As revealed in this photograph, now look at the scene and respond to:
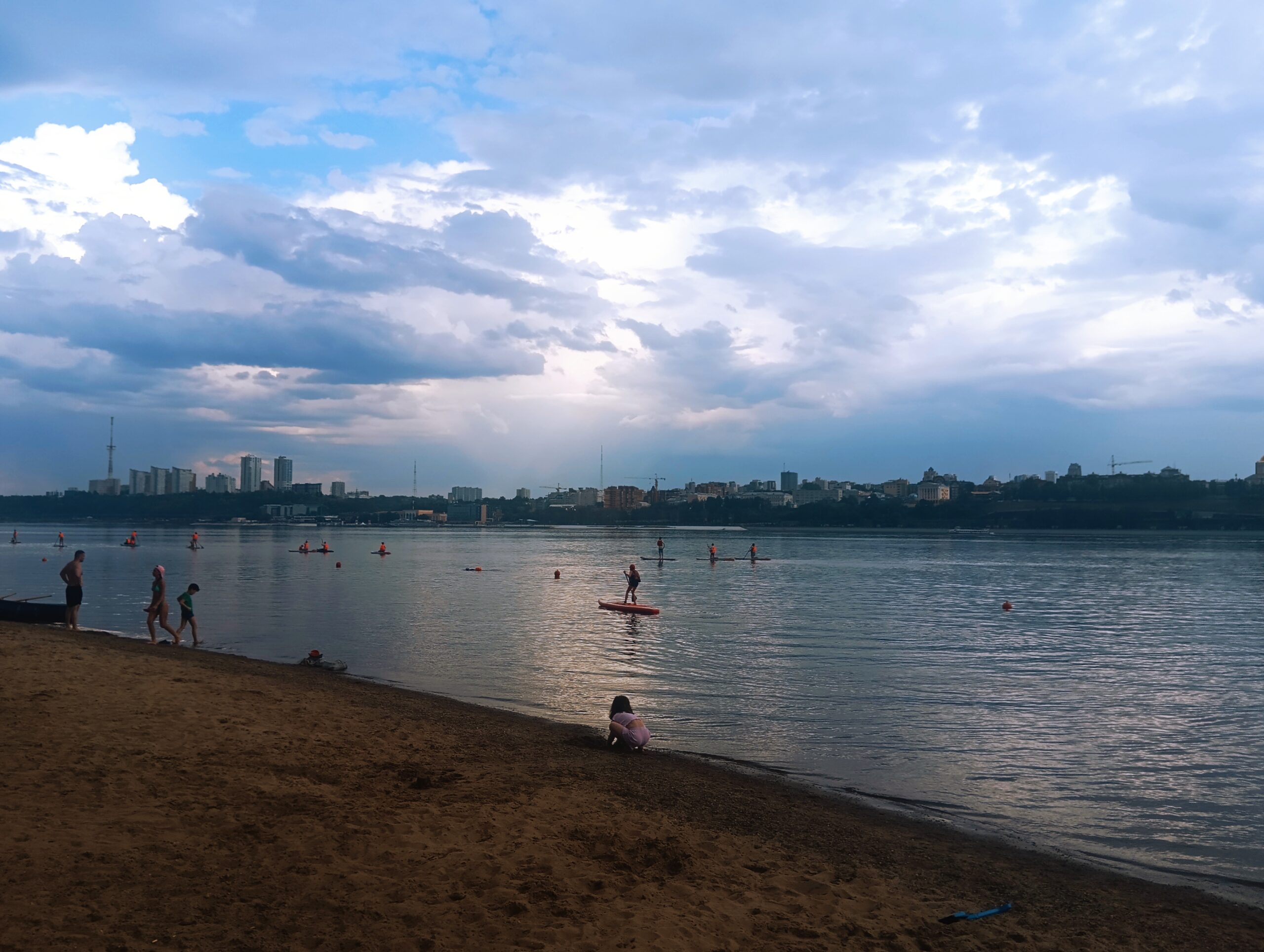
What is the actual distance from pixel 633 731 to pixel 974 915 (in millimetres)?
5156

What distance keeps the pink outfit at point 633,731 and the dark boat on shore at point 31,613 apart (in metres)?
16.2

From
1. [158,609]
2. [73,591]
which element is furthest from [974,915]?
[73,591]

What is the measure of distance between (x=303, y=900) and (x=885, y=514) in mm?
202761

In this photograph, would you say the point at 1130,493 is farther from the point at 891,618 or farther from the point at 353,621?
the point at 353,621

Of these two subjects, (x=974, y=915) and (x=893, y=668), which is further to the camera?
(x=893, y=668)

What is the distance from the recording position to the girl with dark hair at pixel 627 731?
10.4m

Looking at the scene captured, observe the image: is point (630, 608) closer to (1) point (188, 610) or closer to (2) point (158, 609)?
(1) point (188, 610)

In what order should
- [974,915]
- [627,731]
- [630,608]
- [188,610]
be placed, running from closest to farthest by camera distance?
[974,915]
[627,731]
[188,610]
[630,608]

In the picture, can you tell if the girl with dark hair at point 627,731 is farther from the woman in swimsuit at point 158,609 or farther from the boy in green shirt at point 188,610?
the woman in swimsuit at point 158,609

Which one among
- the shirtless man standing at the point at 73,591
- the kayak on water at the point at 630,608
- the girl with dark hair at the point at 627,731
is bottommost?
the kayak on water at the point at 630,608

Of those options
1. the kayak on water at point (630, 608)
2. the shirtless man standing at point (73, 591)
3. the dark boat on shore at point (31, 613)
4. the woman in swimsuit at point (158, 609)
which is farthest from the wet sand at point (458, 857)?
the kayak on water at point (630, 608)

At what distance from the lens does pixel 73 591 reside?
18.7m

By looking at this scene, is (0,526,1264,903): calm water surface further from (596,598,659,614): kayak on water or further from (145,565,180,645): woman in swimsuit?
(145,565,180,645): woman in swimsuit

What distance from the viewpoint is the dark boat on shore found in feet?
66.0
